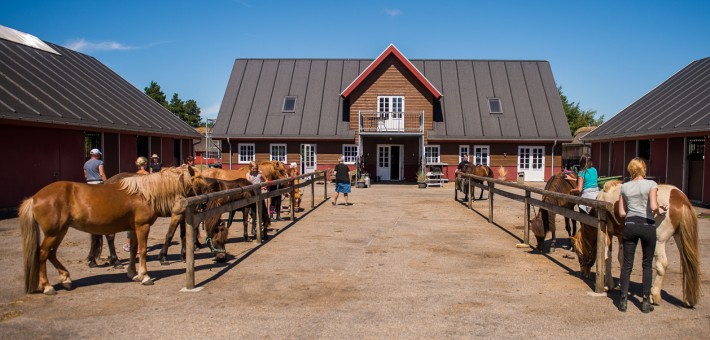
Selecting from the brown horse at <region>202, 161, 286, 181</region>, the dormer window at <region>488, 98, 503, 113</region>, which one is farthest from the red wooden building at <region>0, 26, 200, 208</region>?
the dormer window at <region>488, 98, 503, 113</region>

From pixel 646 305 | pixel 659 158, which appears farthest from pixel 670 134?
pixel 646 305

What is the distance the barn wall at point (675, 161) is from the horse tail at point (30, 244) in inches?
759

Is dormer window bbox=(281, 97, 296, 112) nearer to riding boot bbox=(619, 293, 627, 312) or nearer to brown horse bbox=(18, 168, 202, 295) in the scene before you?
brown horse bbox=(18, 168, 202, 295)

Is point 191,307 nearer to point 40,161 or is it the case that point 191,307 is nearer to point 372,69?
point 40,161

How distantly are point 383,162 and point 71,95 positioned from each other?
662 inches

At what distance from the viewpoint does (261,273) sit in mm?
6250

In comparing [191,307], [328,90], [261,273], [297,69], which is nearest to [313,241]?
[261,273]

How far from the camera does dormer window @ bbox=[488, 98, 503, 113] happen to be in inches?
1097

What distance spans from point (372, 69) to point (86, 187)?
22.4 meters

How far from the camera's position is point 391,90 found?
89.1 ft

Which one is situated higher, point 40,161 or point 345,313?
point 40,161

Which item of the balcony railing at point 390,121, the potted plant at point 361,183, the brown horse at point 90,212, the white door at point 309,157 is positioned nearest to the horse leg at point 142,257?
the brown horse at point 90,212

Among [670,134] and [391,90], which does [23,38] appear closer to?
[391,90]

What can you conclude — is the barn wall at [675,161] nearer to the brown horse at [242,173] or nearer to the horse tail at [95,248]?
the brown horse at [242,173]
